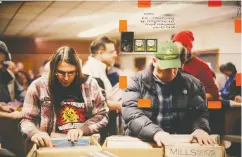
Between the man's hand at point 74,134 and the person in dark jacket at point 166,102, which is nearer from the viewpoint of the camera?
the man's hand at point 74,134

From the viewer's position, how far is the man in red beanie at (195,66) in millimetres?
2930

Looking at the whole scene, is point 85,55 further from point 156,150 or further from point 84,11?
point 156,150

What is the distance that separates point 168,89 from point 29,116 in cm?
136

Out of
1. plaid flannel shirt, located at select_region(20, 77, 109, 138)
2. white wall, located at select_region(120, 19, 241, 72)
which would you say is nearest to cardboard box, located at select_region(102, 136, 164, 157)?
plaid flannel shirt, located at select_region(20, 77, 109, 138)

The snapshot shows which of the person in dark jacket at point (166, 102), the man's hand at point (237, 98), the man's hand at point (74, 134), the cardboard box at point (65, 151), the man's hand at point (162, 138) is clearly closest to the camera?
the cardboard box at point (65, 151)

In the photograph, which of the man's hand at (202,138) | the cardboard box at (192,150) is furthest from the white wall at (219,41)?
the cardboard box at (192,150)

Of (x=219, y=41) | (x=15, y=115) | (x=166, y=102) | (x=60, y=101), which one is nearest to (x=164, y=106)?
(x=166, y=102)

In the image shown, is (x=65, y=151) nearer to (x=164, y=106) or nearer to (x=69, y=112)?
(x=69, y=112)

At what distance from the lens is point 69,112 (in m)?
2.94

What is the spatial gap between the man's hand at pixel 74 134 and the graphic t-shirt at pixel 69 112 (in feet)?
0.18

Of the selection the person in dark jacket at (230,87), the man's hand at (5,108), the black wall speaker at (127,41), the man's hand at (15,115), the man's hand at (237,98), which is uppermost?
the black wall speaker at (127,41)

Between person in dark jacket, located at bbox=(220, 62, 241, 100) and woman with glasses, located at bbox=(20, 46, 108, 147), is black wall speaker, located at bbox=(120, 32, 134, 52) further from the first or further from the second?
person in dark jacket, located at bbox=(220, 62, 241, 100)

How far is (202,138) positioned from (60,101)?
1.37 metres

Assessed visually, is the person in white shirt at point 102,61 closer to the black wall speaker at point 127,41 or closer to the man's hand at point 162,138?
the black wall speaker at point 127,41
